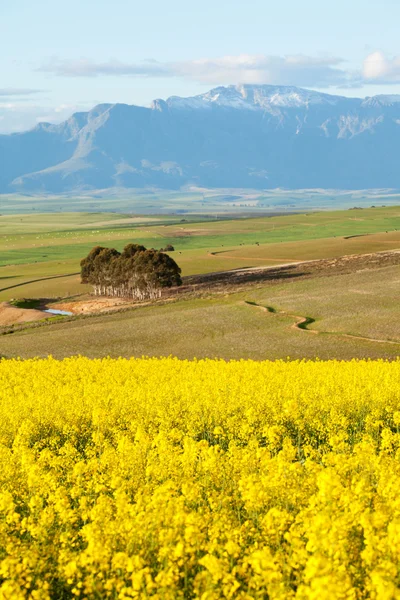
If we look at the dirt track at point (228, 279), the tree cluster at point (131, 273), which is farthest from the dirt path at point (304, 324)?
the tree cluster at point (131, 273)

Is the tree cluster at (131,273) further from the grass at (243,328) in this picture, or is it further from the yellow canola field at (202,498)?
the yellow canola field at (202,498)

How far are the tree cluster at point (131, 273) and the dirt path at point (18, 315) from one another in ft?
50.8

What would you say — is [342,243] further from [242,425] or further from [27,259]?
[242,425]

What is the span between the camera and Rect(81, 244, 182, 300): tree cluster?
99500mm

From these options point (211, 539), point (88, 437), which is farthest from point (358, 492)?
point (88, 437)

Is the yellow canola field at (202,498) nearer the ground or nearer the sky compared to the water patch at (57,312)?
nearer the sky

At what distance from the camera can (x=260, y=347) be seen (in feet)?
198

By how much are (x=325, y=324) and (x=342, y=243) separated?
84.3 metres

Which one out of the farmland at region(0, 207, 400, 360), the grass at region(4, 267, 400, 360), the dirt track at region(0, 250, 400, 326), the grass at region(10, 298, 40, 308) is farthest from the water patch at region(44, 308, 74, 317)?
the grass at region(4, 267, 400, 360)

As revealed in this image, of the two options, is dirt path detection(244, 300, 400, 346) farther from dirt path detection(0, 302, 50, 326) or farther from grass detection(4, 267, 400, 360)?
dirt path detection(0, 302, 50, 326)

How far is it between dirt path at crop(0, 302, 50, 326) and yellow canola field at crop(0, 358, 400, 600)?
184ft

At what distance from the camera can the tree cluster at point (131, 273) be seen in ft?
326

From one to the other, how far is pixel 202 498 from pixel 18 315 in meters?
73.7

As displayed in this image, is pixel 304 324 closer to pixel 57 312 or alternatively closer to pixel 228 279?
pixel 57 312
